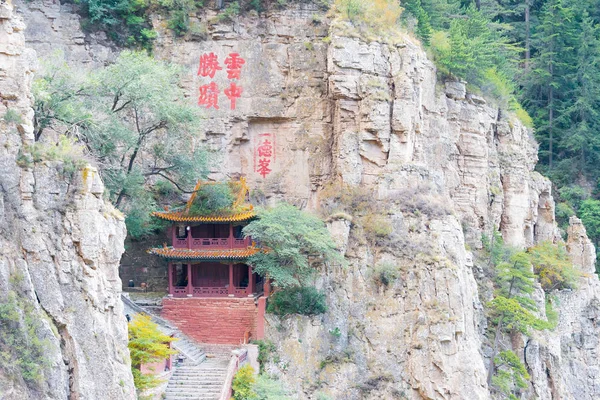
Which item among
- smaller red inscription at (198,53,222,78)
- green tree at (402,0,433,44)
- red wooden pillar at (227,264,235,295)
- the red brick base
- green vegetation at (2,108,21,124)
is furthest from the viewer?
green tree at (402,0,433,44)

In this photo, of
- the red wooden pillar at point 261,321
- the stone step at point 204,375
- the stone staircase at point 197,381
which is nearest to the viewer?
the stone staircase at point 197,381

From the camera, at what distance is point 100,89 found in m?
28.8

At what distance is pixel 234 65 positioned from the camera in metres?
34.0

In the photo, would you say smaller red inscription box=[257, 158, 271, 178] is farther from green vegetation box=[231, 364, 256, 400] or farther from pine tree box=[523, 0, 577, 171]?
pine tree box=[523, 0, 577, 171]

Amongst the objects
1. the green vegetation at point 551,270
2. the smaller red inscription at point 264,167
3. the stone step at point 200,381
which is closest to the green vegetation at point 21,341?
the stone step at point 200,381

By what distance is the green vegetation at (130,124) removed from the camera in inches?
1056

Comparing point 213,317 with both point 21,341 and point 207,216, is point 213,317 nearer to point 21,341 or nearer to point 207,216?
point 207,216

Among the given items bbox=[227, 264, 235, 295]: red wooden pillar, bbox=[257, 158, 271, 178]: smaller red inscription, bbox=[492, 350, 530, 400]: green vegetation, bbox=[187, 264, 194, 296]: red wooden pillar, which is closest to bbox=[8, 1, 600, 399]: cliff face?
bbox=[257, 158, 271, 178]: smaller red inscription

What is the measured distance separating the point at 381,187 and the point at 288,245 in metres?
4.20

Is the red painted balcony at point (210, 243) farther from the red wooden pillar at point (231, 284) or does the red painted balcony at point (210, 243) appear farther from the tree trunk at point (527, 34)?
the tree trunk at point (527, 34)

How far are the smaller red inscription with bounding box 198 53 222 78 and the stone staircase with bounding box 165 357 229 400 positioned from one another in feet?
36.3

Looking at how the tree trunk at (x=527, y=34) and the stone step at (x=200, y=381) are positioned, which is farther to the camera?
the tree trunk at (x=527, y=34)

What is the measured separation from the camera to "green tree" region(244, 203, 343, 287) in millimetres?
28641

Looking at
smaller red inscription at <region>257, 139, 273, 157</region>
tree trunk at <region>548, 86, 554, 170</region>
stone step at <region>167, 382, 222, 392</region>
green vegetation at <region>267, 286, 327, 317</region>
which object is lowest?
stone step at <region>167, 382, 222, 392</region>
